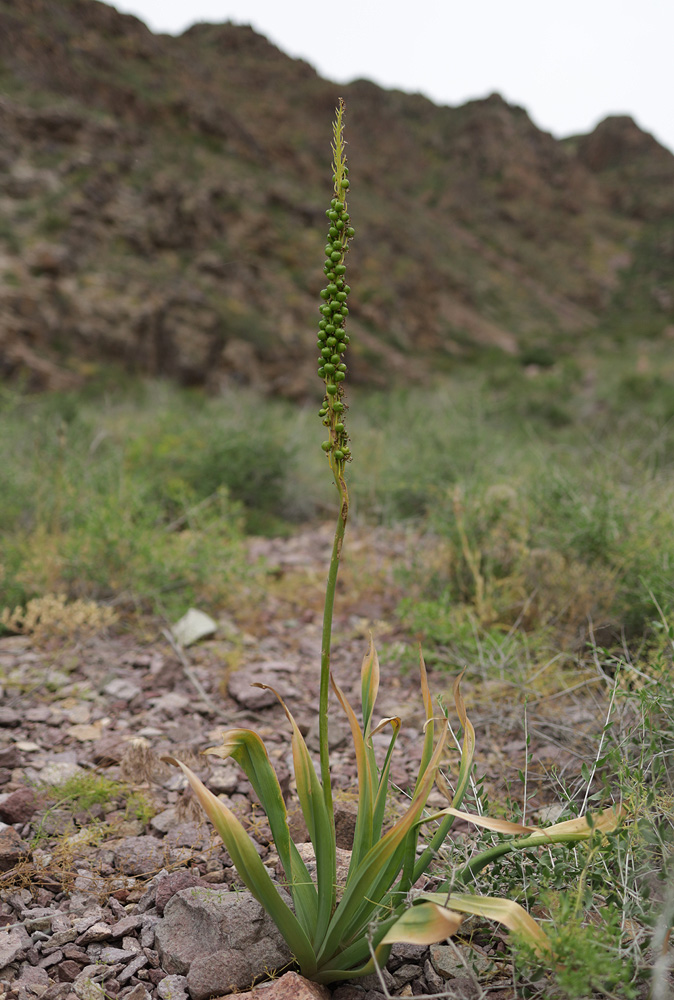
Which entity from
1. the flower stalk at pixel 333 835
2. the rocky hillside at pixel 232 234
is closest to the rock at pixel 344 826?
the flower stalk at pixel 333 835

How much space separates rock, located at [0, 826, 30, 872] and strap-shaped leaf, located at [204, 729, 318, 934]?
83cm

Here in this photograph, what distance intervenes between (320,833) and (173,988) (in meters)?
0.50

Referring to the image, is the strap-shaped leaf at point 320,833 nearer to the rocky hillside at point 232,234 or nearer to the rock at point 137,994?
the rock at point 137,994

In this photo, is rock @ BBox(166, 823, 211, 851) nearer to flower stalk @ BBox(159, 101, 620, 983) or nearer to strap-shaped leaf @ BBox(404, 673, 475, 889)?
flower stalk @ BBox(159, 101, 620, 983)

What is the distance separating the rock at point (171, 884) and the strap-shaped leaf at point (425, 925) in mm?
780

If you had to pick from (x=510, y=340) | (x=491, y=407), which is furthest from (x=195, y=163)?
(x=491, y=407)

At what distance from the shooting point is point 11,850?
5.64ft

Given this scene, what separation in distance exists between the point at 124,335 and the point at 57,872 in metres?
11.9

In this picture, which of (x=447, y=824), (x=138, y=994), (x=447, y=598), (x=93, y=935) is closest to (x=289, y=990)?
(x=138, y=994)

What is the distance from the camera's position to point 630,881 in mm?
1313

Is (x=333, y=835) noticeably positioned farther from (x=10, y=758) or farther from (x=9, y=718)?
(x=9, y=718)

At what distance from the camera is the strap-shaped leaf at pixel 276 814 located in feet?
4.50

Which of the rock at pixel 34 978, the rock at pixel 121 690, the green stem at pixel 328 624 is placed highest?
the green stem at pixel 328 624

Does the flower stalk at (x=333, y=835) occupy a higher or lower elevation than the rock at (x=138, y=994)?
higher
